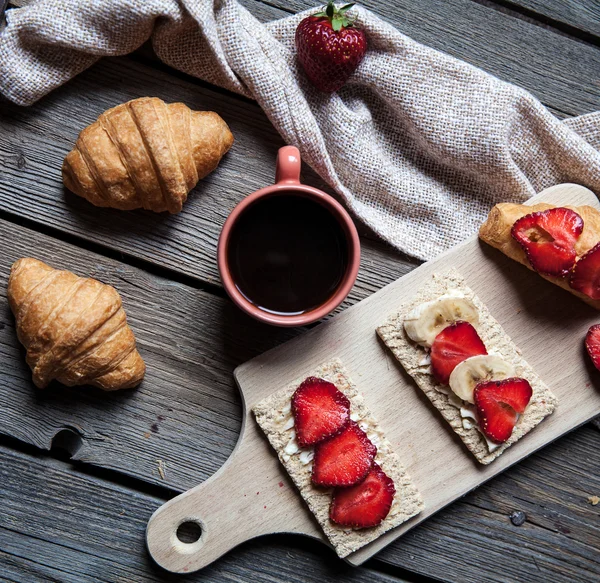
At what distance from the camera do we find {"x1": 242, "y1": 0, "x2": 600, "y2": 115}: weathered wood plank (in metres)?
1.74

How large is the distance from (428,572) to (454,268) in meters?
0.91

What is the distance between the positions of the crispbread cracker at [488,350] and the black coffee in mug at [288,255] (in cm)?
25

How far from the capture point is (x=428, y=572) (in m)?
1.73

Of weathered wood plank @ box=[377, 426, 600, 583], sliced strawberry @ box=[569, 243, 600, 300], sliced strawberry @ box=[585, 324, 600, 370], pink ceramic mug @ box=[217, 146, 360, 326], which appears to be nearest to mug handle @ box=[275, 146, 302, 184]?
pink ceramic mug @ box=[217, 146, 360, 326]

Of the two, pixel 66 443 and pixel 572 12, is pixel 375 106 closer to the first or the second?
pixel 572 12

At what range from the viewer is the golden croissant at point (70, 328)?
149 cm

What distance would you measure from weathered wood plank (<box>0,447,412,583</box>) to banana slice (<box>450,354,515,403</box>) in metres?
0.62

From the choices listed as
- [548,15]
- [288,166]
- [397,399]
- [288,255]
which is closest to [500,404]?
[397,399]

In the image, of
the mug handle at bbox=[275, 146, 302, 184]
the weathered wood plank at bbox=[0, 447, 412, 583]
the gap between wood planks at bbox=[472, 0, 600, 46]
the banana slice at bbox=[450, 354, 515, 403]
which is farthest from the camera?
the gap between wood planks at bbox=[472, 0, 600, 46]

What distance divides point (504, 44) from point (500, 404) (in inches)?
42.5

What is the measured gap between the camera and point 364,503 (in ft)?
5.09

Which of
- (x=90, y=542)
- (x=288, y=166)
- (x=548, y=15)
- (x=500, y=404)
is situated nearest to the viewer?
(x=288, y=166)

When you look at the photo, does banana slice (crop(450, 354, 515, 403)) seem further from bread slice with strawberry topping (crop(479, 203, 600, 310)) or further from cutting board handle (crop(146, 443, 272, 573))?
cutting board handle (crop(146, 443, 272, 573))

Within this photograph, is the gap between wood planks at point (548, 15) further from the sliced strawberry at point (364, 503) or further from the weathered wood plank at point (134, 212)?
the sliced strawberry at point (364, 503)
